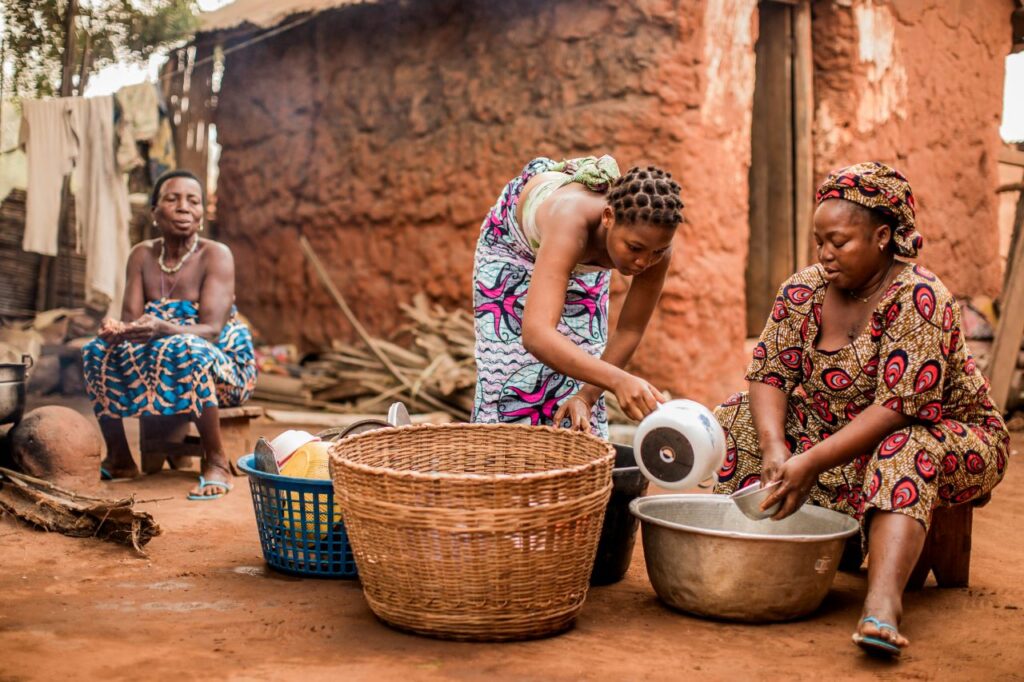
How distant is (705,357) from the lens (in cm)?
593

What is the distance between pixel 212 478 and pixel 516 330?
172 cm

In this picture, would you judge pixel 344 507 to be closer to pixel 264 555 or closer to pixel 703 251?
pixel 264 555

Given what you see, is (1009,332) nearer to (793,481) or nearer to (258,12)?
(793,481)

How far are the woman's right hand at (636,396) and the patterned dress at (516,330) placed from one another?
1.99 feet

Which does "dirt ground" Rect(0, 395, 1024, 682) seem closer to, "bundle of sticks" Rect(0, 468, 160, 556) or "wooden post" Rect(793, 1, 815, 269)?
"bundle of sticks" Rect(0, 468, 160, 556)

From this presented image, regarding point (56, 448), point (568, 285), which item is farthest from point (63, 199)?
point (568, 285)

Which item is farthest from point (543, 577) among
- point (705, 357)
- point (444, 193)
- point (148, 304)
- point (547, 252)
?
point (444, 193)

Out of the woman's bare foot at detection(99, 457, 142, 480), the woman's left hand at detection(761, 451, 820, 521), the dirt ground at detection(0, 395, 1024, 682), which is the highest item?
the woman's left hand at detection(761, 451, 820, 521)

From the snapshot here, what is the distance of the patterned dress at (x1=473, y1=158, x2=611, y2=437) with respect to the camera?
10.8ft

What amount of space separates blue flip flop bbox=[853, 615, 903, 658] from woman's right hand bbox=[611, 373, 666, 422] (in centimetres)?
72

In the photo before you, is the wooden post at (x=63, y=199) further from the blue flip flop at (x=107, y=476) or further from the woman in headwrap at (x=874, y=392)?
the woman in headwrap at (x=874, y=392)

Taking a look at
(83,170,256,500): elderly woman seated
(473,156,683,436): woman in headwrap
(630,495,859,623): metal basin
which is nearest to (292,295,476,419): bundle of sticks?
(83,170,256,500): elderly woman seated

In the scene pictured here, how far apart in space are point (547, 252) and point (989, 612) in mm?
1605

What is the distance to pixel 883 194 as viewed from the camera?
2.87 m
